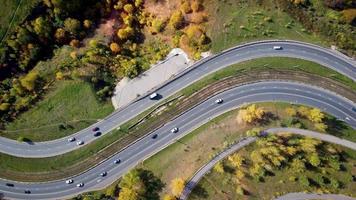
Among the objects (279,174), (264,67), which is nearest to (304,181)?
(279,174)

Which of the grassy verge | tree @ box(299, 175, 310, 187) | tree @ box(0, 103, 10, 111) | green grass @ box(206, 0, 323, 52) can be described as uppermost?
green grass @ box(206, 0, 323, 52)

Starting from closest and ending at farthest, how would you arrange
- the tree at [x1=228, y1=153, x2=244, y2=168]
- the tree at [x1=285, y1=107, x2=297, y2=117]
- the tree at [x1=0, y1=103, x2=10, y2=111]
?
1. the tree at [x1=228, y1=153, x2=244, y2=168]
2. the tree at [x1=285, y1=107, x2=297, y2=117]
3. the tree at [x1=0, y1=103, x2=10, y2=111]

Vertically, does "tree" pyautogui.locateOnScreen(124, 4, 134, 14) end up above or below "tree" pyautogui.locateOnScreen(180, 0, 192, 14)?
above

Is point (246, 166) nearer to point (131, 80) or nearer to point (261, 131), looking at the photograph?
point (261, 131)

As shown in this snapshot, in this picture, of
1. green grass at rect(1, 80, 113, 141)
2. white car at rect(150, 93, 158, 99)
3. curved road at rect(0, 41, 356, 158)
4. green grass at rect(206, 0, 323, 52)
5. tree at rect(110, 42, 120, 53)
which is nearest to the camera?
curved road at rect(0, 41, 356, 158)

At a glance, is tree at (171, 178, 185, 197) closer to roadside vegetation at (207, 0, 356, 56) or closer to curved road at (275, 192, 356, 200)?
curved road at (275, 192, 356, 200)

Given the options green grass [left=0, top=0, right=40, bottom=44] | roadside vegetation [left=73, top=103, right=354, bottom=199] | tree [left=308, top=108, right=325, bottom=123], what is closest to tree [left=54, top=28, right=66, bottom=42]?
green grass [left=0, top=0, right=40, bottom=44]

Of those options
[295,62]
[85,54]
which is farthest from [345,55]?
[85,54]
